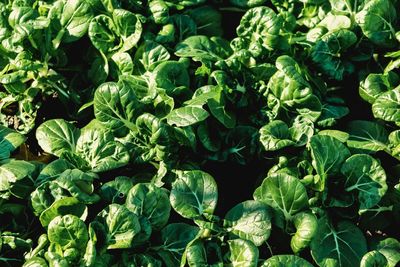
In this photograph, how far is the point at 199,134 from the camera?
3.50 m

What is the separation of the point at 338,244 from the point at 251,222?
47 centimetres

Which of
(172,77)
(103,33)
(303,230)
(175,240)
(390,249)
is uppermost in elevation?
(103,33)

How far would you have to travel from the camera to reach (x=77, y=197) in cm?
308

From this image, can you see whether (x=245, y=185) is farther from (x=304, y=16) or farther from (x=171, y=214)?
(x=304, y=16)

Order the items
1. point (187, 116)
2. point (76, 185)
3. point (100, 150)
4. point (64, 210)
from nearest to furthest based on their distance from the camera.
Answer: point (64, 210) < point (76, 185) < point (187, 116) < point (100, 150)

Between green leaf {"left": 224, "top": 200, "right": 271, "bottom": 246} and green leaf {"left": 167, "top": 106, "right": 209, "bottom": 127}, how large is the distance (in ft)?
1.64

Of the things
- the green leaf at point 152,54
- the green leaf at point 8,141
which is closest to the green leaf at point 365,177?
the green leaf at point 152,54

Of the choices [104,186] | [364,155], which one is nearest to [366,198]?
[364,155]

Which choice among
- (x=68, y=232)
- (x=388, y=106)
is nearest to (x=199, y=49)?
(x=388, y=106)

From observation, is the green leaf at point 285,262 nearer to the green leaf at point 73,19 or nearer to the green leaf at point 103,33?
the green leaf at point 103,33

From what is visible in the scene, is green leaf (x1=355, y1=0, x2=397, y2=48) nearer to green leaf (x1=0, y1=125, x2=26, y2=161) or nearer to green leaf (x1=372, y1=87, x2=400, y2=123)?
green leaf (x1=372, y1=87, x2=400, y2=123)

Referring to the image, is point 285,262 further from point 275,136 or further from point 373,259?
point 275,136

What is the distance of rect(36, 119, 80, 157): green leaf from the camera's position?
11.5 feet

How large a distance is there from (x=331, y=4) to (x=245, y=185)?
1.34 metres
